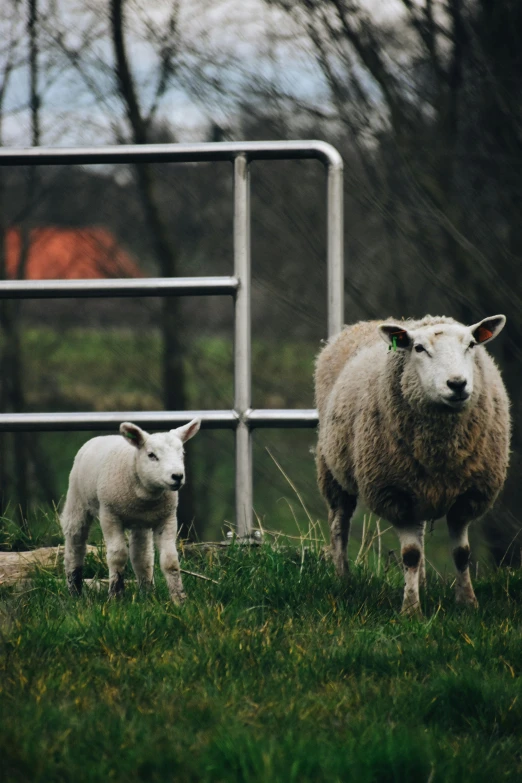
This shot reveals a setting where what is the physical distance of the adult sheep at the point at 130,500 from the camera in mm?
2967

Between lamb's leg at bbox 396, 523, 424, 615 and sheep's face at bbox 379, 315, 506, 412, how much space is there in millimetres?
443

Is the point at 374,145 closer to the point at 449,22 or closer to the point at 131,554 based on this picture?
the point at 449,22

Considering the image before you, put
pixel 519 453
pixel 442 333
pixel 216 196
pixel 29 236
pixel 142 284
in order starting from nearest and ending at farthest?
pixel 442 333
pixel 142 284
pixel 519 453
pixel 216 196
pixel 29 236

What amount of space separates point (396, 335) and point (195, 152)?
1178 mm

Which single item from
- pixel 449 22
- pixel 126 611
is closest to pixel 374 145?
pixel 449 22

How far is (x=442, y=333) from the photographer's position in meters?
2.96

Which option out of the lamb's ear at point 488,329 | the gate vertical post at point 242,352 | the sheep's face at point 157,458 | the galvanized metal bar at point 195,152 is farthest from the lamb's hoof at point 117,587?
the galvanized metal bar at point 195,152

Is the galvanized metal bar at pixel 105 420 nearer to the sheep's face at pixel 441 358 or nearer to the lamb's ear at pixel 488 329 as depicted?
the sheep's face at pixel 441 358

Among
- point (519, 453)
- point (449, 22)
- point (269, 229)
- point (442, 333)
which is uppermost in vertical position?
point (449, 22)

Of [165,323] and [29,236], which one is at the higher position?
[29,236]

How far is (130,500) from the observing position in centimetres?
303

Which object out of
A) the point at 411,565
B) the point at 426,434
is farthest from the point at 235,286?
the point at 411,565

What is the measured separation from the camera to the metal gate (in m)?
3.63

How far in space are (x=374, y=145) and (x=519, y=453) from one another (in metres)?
1.49
